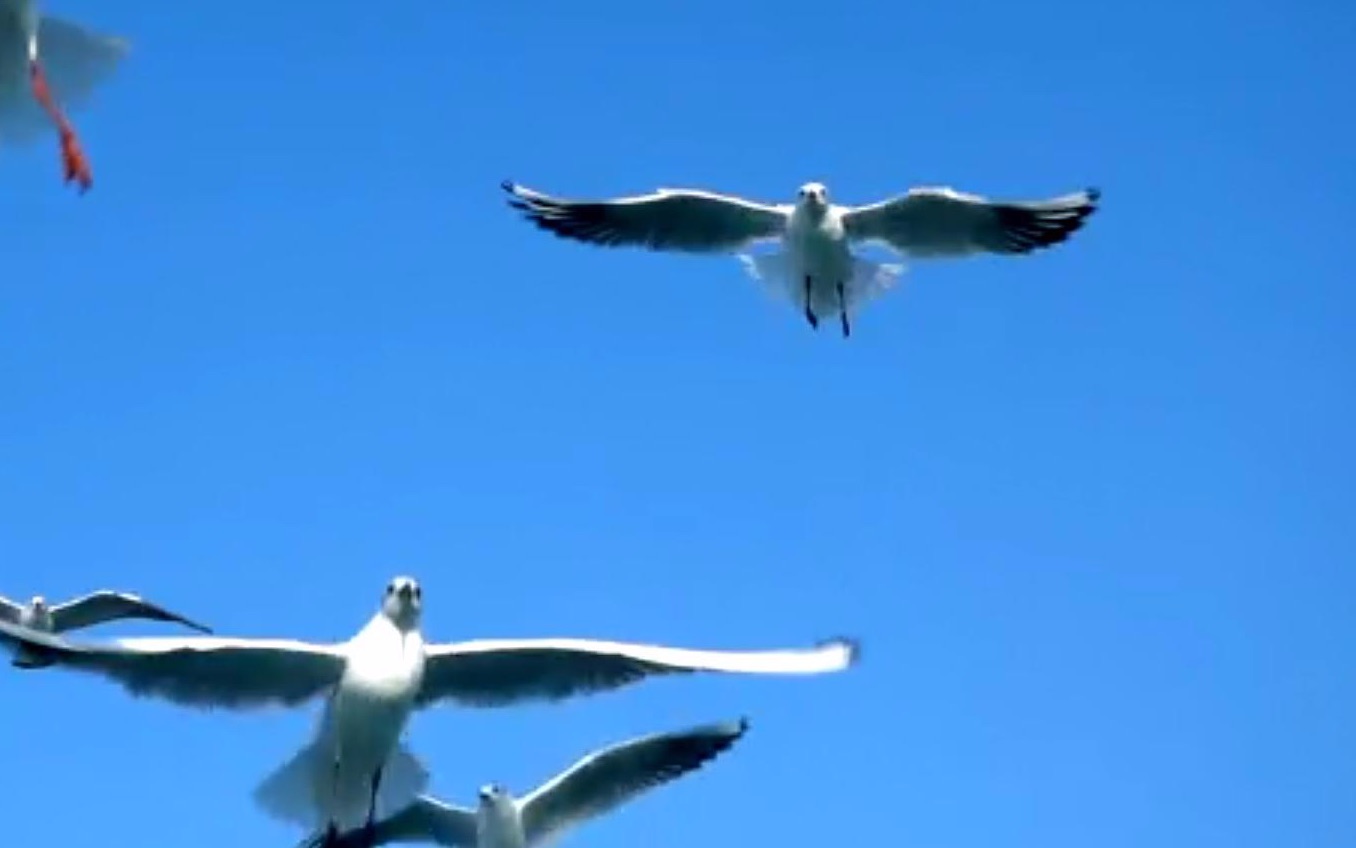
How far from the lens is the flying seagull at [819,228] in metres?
16.1

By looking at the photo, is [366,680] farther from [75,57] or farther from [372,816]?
[75,57]

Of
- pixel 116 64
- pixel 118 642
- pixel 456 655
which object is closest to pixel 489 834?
pixel 456 655

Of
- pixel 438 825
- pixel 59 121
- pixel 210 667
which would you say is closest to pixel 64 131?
pixel 59 121

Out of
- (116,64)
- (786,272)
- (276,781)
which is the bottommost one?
(276,781)

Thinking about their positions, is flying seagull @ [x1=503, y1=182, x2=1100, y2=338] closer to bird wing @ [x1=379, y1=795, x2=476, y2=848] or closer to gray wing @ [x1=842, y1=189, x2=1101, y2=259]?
gray wing @ [x1=842, y1=189, x2=1101, y2=259]

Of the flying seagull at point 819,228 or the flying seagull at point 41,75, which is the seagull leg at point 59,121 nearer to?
the flying seagull at point 41,75

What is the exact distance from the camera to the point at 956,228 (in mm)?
16453

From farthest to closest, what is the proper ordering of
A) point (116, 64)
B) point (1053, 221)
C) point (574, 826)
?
1. point (1053, 221)
2. point (574, 826)
3. point (116, 64)

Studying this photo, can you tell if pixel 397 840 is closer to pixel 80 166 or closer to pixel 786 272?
pixel 786 272

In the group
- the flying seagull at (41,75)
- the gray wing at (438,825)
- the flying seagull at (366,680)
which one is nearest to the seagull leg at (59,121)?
the flying seagull at (41,75)

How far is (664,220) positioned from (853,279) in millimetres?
1332

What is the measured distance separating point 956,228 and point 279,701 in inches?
235

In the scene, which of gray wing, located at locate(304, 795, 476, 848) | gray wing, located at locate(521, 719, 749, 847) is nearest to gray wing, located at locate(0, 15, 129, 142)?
gray wing, located at locate(521, 719, 749, 847)

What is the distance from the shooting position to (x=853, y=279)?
16281 mm
